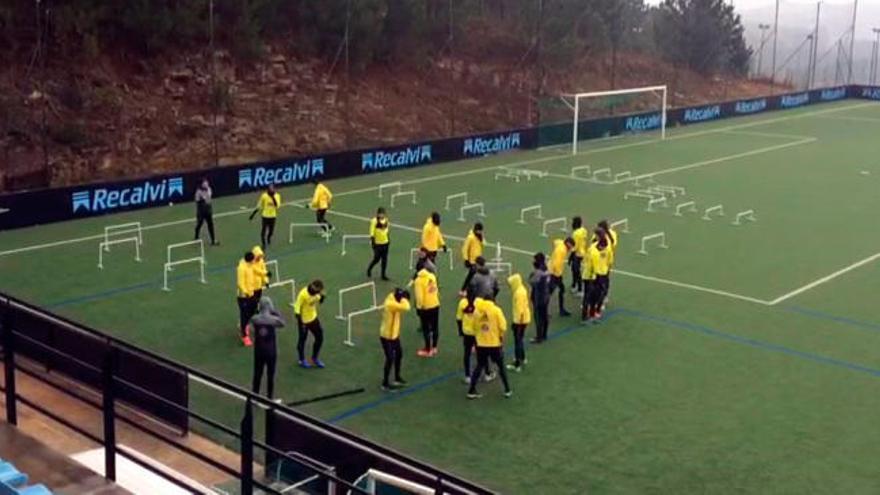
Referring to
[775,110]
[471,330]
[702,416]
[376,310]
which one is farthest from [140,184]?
[775,110]

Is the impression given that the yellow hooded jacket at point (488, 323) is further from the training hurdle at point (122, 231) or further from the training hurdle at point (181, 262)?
the training hurdle at point (122, 231)

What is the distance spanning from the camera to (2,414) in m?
10.4

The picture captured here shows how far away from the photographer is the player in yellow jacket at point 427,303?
1725cm

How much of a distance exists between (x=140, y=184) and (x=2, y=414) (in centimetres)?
2151

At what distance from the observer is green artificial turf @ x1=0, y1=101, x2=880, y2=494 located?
46.0 ft

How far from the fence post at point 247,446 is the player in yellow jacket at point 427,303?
10034mm

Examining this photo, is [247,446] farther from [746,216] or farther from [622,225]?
[746,216]

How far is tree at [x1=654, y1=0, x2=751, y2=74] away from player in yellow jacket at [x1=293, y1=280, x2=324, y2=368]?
59626 mm

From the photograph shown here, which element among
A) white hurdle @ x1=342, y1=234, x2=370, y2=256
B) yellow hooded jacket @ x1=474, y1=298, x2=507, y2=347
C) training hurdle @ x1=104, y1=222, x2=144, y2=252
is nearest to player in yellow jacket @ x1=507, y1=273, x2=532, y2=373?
yellow hooded jacket @ x1=474, y1=298, x2=507, y2=347

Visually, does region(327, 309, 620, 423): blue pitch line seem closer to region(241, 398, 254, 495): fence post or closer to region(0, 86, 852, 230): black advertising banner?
region(241, 398, 254, 495): fence post

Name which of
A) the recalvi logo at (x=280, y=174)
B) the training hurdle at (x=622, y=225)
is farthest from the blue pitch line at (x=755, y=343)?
the recalvi logo at (x=280, y=174)

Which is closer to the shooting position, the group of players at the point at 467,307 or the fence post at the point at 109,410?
the fence post at the point at 109,410

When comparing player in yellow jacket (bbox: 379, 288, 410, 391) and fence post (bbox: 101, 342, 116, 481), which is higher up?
fence post (bbox: 101, 342, 116, 481)

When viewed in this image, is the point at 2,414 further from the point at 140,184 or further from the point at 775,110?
the point at 775,110
